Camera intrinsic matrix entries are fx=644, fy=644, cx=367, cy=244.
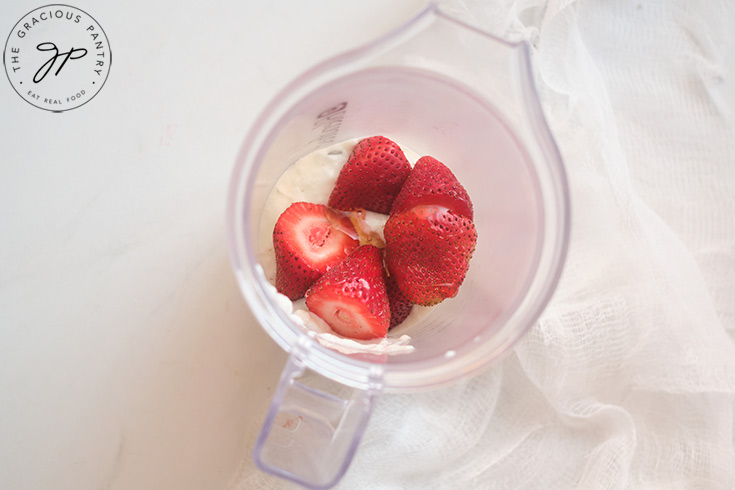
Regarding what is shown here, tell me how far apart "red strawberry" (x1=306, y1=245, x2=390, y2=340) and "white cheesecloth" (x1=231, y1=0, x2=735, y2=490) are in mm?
135

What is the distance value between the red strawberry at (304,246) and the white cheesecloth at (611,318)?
0.17 meters

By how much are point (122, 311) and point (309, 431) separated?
0.85ft

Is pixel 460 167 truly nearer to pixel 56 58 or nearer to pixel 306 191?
pixel 306 191

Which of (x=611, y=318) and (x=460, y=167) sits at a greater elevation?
(x=460, y=167)

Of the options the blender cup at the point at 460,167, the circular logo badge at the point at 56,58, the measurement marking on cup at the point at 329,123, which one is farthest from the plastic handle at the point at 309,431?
the circular logo badge at the point at 56,58

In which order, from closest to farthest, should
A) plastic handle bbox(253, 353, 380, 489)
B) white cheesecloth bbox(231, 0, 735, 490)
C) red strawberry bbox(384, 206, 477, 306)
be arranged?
plastic handle bbox(253, 353, 380, 489) < red strawberry bbox(384, 206, 477, 306) < white cheesecloth bbox(231, 0, 735, 490)

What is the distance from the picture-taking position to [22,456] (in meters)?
0.65

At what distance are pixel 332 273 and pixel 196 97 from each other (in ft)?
0.85

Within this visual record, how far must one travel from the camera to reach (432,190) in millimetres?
538

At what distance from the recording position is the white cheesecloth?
0.65 metres

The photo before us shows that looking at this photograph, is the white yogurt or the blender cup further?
the white yogurt

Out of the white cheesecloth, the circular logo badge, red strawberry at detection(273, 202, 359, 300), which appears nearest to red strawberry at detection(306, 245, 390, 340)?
red strawberry at detection(273, 202, 359, 300)

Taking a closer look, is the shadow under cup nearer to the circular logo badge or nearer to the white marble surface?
the white marble surface

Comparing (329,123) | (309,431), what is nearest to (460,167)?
(329,123)
